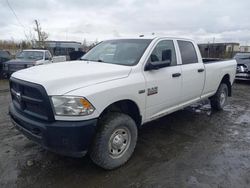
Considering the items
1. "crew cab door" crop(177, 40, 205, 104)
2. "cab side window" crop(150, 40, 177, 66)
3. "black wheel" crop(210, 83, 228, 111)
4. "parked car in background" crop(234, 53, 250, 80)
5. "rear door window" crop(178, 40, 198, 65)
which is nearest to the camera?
"cab side window" crop(150, 40, 177, 66)

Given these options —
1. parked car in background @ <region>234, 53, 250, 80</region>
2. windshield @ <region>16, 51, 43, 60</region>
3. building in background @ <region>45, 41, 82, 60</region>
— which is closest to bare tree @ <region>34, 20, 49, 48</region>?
building in background @ <region>45, 41, 82, 60</region>

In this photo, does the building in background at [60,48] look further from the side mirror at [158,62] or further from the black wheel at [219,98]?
the side mirror at [158,62]

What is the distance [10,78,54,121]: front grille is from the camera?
2520mm

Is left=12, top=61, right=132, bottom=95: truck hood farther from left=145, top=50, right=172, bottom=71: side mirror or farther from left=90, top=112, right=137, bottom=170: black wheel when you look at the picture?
left=90, top=112, right=137, bottom=170: black wheel

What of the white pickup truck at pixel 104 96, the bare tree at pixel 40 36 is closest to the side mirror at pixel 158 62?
the white pickup truck at pixel 104 96

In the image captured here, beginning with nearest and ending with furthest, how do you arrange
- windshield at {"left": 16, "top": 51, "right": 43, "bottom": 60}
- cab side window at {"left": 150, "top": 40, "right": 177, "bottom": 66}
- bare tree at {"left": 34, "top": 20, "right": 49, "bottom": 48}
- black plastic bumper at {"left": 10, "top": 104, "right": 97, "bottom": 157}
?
black plastic bumper at {"left": 10, "top": 104, "right": 97, "bottom": 157} → cab side window at {"left": 150, "top": 40, "right": 177, "bottom": 66} → windshield at {"left": 16, "top": 51, "right": 43, "bottom": 60} → bare tree at {"left": 34, "top": 20, "right": 49, "bottom": 48}

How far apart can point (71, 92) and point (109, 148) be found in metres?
1.00

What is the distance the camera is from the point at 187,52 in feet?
15.0

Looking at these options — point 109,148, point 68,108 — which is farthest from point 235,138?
point 68,108

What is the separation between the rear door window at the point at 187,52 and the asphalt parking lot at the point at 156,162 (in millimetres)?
1503

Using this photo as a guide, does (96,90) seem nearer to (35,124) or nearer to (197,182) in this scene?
(35,124)

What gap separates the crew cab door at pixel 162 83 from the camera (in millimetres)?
3420

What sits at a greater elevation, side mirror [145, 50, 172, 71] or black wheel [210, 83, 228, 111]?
side mirror [145, 50, 172, 71]

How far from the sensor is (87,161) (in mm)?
3322
